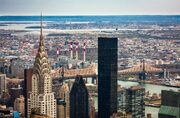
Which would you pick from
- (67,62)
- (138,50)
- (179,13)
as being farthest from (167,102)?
(67,62)

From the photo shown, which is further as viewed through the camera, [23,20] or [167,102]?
[23,20]

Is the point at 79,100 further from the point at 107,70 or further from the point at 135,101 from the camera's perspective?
the point at 135,101

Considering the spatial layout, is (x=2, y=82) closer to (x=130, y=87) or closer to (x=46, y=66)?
(x=46, y=66)

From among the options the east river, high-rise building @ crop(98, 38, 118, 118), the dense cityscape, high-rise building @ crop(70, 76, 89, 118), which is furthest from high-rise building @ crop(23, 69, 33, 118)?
the east river

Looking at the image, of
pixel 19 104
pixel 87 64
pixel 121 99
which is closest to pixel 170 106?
pixel 121 99

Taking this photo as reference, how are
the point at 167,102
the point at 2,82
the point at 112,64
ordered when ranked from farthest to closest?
the point at 2,82 → the point at 112,64 → the point at 167,102

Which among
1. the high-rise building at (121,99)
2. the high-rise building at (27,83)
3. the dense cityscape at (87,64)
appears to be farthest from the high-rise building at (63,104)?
the high-rise building at (121,99)

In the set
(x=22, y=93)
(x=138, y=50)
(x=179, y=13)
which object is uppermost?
(x=179, y=13)

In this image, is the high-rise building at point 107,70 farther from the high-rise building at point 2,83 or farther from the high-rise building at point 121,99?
the high-rise building at point 2,83
